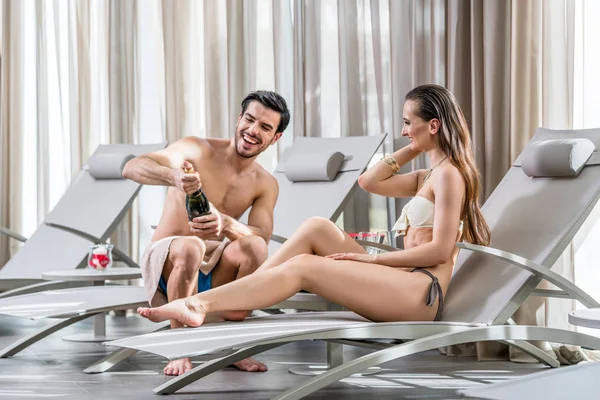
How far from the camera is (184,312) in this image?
8.38 feet

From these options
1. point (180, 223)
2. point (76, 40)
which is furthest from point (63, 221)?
point (180, 223)

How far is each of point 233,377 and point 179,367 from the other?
0.24m

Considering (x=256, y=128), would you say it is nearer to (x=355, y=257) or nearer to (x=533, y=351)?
(x=355, y=257)

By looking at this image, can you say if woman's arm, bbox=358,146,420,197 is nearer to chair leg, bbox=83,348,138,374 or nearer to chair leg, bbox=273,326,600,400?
chair leg, bbox=273,326,600,400

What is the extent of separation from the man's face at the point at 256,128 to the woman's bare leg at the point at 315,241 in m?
0.46

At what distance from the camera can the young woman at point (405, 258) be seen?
2623 mm

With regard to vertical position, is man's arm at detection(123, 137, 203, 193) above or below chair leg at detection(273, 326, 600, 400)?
above

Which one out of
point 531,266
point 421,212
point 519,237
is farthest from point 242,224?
point 531,266

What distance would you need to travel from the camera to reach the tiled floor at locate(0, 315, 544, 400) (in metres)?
3.06

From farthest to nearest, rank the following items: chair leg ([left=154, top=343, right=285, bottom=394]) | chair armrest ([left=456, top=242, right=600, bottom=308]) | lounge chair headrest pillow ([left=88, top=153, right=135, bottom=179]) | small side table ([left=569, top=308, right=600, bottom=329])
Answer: lounge chair headrest pillow ([left=88, top=153, right=135, bottom=179]), chair leg ([left=154, top=343, right=285, bottom=394]), chair armrest ([left=456, top=242, right=600, bottom=308]), small side table ([left=569, top=308, right=600, bottom=329])

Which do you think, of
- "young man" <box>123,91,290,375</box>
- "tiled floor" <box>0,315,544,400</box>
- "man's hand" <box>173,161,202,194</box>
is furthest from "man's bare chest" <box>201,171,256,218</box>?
"tiled floor" <box>0,315,544,400</box>

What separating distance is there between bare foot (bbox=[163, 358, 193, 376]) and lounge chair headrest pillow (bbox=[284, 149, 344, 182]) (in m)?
1.49

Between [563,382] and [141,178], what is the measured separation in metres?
2.06

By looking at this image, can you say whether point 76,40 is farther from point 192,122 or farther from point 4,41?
point 192,122
